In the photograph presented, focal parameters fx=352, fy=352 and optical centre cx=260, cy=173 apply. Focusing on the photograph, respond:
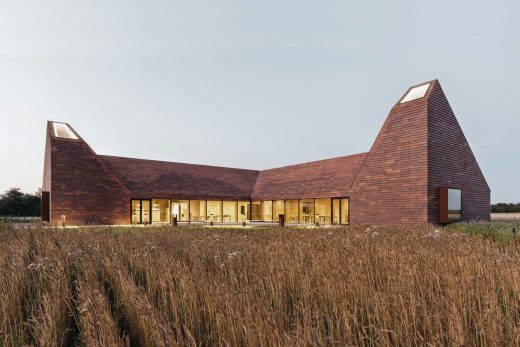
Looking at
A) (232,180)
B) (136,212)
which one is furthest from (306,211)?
(136,212)

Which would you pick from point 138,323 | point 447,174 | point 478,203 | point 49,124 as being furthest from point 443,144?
point 49,124

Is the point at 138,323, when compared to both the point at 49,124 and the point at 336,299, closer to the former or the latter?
the point at 336,299

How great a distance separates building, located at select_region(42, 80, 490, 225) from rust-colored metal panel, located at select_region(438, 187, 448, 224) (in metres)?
0.05

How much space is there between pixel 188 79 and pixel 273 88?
101 ft

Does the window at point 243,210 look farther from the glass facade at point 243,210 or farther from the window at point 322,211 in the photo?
the window at point 322,211

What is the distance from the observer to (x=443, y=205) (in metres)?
18.1

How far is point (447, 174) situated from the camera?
751 inches

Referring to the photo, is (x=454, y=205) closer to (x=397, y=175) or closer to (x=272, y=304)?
(x=397, y=175)

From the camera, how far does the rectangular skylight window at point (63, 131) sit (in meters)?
24.8

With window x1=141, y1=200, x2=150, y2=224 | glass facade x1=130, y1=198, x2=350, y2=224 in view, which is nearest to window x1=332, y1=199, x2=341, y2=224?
glass facade x1=130, y1=198, x2=350, y2=224

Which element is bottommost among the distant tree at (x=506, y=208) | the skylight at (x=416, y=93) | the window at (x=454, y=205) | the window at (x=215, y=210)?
the distant tree at (x=506, y=208)

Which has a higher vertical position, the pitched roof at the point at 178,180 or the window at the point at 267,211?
the pitched roof at the point at 178,180

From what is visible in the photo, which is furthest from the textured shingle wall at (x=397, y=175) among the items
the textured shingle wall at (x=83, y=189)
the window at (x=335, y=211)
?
the textured shingle wall at (x=83, y=189)

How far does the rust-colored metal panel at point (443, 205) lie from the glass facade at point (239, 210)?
7.63 m
